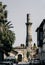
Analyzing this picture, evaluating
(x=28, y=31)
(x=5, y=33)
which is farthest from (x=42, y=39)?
(x=28, y=31)

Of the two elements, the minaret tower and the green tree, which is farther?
the minaret tower

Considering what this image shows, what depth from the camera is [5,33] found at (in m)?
67.2

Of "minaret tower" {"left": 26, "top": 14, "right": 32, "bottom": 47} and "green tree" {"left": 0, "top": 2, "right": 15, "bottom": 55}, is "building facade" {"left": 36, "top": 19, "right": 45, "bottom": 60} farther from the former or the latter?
"minaret tower" {"left": 26, "top": 14, "right": 32, "bottom": 47}

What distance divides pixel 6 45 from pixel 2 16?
5.41 metres

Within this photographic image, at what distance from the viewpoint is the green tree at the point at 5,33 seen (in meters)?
65.9

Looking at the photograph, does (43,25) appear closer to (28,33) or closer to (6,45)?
(6,45)

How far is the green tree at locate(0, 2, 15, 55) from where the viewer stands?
216 ft

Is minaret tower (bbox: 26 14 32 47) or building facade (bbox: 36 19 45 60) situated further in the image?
minaret tower (bbox: 26 14 32 47)

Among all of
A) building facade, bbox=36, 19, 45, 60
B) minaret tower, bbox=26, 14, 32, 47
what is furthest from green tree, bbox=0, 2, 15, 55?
minaret tower, bbox=26, 14, 32, 47

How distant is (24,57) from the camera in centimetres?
10194

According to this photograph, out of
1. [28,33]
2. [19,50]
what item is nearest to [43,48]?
[19,50]

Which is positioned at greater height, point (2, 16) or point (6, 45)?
point (2, 16)

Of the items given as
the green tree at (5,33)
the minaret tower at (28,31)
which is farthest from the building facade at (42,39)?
the minaret tower at (28,31)

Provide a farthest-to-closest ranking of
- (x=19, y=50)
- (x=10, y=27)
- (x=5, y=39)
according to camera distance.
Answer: (x=19, y=50), (x=10, y=27), (x=5, y=39)
